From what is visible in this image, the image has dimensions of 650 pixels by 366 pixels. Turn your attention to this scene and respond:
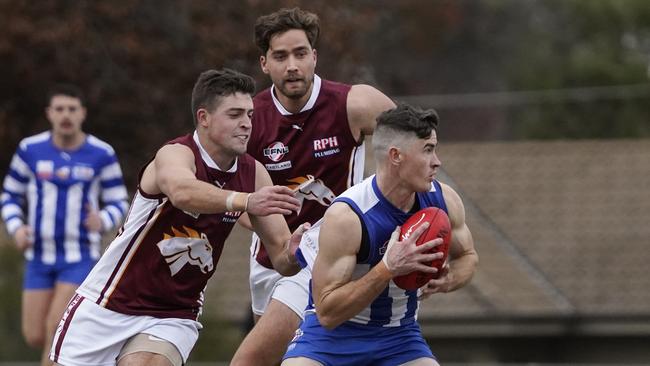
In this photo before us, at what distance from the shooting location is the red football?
19.5 feet

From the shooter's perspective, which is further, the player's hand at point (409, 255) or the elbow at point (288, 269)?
the elbow at point (288, 269)

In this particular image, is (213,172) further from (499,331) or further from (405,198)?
(499,331)

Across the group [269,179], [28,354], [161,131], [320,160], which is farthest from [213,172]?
[161,131]

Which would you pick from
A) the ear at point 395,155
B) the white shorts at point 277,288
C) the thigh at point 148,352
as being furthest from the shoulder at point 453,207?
the thigh at point 148,352

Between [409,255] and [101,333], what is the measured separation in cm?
167

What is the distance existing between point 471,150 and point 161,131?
3.63 meters

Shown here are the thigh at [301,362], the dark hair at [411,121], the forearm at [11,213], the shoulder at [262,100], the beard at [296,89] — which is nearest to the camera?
the dark hair at [411,121]

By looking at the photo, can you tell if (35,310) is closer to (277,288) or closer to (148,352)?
(277,288)

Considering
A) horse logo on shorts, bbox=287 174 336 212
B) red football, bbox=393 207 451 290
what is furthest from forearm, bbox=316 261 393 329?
horse logo on shorts, bbox=287 174 336 212

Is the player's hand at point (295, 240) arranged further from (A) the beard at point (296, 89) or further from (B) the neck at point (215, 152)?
(A) the beard at point (296, 89)

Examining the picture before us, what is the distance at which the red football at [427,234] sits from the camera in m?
5.95

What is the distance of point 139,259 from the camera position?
661 cm

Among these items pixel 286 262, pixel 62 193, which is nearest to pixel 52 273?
pixel 62 193

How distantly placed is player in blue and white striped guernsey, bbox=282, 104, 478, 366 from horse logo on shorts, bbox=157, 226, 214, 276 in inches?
23.2
